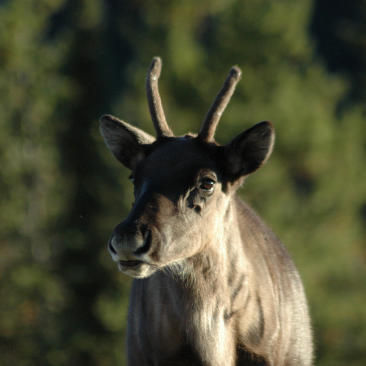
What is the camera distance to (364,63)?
2031 inches

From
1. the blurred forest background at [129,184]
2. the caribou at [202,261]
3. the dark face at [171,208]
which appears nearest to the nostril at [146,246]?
the dark face at [171,208]

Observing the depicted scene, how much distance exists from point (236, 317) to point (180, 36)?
1057 inches

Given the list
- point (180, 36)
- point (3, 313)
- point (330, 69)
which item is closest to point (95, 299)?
point (3, 313)

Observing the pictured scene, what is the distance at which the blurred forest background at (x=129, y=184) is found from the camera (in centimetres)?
2892

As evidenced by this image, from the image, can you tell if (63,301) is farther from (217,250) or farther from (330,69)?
(330,69)

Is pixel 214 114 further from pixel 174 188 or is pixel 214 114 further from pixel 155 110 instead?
pixel 174 188

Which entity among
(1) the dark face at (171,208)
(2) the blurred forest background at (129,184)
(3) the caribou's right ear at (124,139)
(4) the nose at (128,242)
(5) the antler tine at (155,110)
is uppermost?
(2) the blurred forest background at (129,184)

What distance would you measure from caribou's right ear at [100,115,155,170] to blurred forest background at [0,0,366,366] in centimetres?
2019

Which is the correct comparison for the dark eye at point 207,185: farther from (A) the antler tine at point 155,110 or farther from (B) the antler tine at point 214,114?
(A) the antler tine at point 155,110

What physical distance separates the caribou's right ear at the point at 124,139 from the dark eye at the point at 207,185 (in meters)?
0.72

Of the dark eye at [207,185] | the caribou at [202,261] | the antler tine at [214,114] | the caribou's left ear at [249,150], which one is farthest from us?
the antler tine at [214,114]

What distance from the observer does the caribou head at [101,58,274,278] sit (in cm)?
454

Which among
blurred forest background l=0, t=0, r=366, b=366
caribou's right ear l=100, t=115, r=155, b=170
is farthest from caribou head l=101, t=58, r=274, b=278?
blurred forest background l=0, t=0, r=366, b=366

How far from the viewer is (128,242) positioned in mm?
4328
